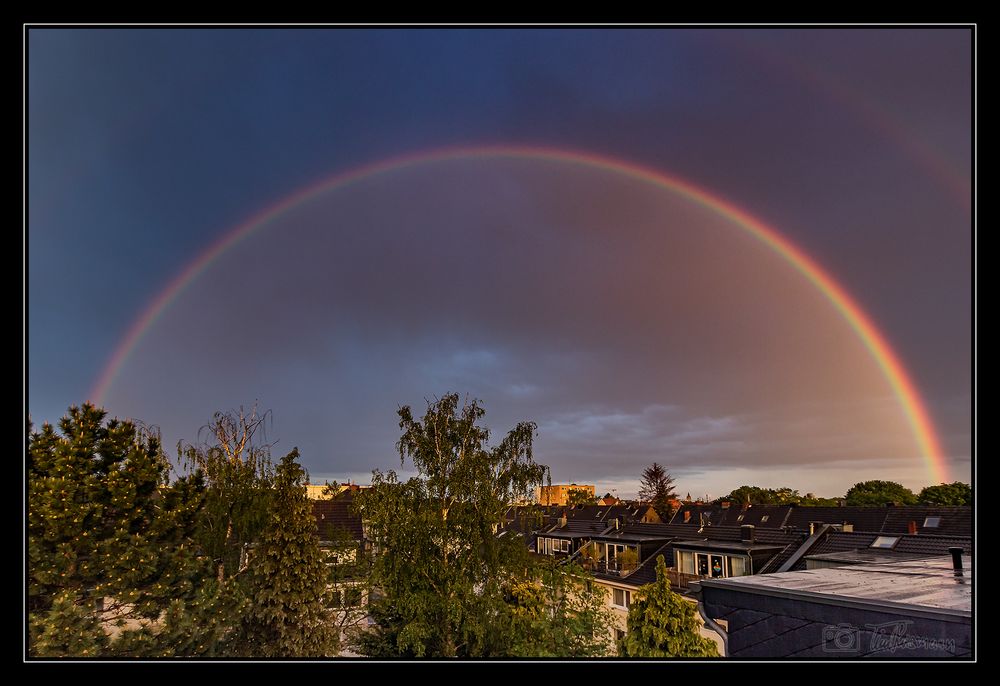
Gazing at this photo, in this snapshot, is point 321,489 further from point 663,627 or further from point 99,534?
point 663,627

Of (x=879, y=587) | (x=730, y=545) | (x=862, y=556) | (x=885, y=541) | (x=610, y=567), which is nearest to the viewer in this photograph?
(x=879, y=587)

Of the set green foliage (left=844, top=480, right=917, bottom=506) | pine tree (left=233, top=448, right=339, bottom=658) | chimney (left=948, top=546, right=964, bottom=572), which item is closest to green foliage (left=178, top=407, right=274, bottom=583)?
pine tree (left=233, top=448, right=339, bottom=658)

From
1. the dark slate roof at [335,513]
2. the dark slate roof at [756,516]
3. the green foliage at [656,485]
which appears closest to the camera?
the dark slate roof at [335,513]

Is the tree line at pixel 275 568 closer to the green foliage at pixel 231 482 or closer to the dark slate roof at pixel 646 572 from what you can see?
the green foliage at pixel 231 482

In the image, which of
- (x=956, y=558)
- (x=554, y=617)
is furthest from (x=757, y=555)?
(x=554, y=617)

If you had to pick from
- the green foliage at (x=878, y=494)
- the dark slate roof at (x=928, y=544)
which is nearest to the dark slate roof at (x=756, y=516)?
the dark slate roof at (x=928, y=544)
